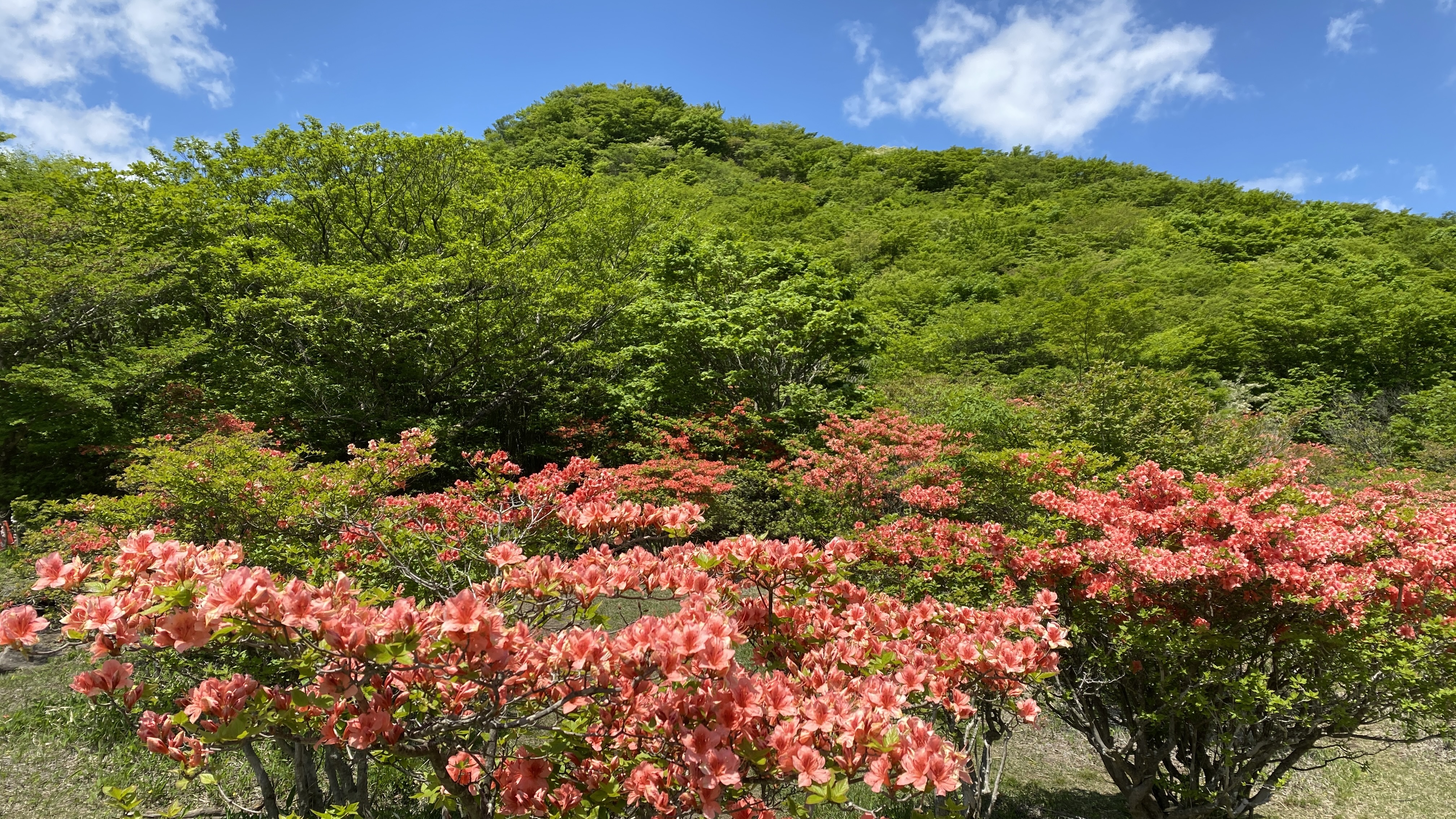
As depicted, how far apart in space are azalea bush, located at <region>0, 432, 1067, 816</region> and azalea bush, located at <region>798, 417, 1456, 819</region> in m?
1.04

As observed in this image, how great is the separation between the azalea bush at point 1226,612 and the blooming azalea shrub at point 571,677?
138 cm

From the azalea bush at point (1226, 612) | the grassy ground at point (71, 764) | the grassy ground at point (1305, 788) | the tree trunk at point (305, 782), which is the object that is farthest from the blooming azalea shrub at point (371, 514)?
the grassy ground at point (1305, 788)

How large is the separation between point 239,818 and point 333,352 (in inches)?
361

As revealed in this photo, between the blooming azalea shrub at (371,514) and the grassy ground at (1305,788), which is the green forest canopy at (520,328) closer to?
the grassy ground at (1305,788)

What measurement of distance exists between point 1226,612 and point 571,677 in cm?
330

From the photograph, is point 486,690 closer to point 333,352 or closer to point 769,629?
point 769,629

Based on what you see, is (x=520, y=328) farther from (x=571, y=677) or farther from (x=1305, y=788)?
(x=1305, y=788)

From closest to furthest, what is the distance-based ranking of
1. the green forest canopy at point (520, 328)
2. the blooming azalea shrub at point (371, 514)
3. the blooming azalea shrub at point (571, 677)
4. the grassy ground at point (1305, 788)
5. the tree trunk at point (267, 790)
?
the blooming azalea shrub at point (571, 677)
the tree trunk at point (267, 790)
the blooming azalea shrub at point (371, 514)
the grassy ground at point (1305, 788)
the green forest canopy at point (520, 328)

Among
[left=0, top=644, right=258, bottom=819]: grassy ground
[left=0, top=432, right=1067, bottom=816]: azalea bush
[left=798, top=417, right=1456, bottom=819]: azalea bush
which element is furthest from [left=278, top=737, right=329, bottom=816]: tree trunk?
[left=798, top=417, right=1456, bottom=819]: azalea bush

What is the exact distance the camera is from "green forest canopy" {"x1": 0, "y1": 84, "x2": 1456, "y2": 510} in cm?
879

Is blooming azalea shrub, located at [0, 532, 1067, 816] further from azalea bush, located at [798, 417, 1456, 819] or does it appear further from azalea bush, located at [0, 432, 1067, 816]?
azalea bush, located at [798, 417, 1456, 819]

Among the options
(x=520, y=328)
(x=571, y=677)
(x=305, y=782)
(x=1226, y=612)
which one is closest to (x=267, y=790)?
(x=305, y=782)

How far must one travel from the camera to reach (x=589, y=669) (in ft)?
5.18

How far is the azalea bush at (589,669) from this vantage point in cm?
131
